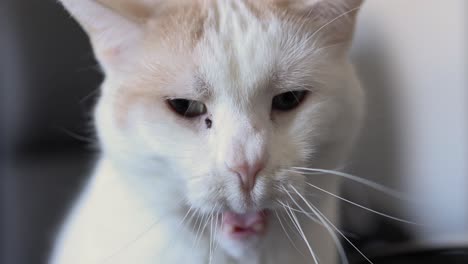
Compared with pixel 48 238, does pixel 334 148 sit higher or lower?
higher

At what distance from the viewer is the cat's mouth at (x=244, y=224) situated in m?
0.65

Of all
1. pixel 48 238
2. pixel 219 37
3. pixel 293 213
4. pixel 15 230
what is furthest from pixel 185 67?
pixel 15 230

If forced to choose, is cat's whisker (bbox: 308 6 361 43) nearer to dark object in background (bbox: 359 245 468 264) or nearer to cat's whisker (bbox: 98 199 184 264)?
cat's whisker (bbox: 98 199 184 264)

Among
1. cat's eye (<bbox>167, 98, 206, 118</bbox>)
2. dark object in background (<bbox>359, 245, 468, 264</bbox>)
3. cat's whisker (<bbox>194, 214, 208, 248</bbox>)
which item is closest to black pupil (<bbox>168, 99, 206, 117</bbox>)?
cat's eye (<bbox>167, 98, 206, 118</bbox>)

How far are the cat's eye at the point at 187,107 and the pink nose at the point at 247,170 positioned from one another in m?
0.08

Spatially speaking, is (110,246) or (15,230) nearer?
(110,246)

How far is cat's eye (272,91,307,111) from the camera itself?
0.62 metres

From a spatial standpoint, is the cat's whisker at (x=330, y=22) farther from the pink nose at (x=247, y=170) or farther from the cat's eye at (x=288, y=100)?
the pink nose at (x=247, y=170)

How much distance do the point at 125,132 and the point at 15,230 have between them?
715mm

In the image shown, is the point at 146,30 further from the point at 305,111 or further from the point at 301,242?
the point at 301,242

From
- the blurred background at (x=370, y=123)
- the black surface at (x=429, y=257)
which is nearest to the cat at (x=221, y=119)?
the black surface at (x=429, y=257)

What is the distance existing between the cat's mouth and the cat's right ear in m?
0.22

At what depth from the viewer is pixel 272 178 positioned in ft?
1.88

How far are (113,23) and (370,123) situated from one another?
106 centimetres
